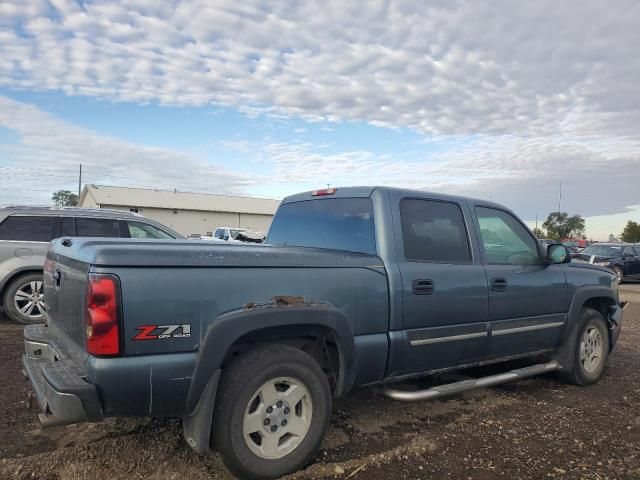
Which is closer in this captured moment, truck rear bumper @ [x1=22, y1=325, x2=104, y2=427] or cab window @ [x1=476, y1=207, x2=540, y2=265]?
truck rear bumper @ [x1=22, y1=325, x2=104, y2=427]

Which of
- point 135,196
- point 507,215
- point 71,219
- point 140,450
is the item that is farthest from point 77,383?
point 135,196

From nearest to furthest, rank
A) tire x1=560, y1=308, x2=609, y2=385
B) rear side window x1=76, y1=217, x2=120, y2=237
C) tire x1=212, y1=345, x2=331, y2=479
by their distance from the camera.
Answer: tire x1=212, y1=345, x2=331, y2=479, tire x1=560, y1=308, x2=609, y2=385, rear side window x1=76, y1=217, x2=120, y2=237

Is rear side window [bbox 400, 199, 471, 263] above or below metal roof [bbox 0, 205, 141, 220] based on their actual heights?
below

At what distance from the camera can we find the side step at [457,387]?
3.72 metres

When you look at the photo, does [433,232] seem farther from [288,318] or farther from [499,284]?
[288,318]

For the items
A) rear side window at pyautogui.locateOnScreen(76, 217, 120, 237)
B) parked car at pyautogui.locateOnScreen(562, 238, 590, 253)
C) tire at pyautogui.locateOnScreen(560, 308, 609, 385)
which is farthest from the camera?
parked car at pyautogui.locateOnScreen(562, 238, 590, 253)

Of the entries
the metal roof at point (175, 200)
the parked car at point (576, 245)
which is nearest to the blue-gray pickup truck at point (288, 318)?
the parked car at point (576, 245)

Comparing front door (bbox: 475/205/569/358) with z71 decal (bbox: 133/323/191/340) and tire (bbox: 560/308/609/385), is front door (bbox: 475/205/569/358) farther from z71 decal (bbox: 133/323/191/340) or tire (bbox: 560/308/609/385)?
z71 decal (bbox: 133/323/191/340)

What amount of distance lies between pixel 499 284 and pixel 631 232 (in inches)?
3119

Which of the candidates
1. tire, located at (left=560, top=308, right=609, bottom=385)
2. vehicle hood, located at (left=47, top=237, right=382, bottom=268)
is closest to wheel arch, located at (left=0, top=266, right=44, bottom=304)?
vehicle hood, located at (left=47, top=237, right=382, bottom=268)

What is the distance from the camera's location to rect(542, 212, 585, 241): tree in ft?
242

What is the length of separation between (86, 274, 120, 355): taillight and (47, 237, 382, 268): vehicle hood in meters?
0.10

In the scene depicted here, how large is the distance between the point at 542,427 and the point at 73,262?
3691 mm

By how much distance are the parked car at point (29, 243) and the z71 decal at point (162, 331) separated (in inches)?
218
